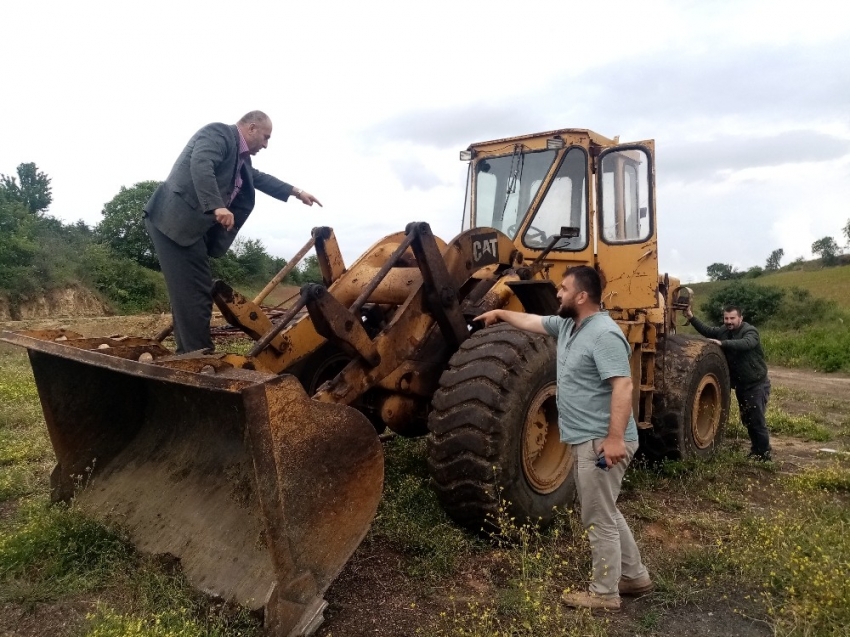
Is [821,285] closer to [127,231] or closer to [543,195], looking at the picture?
[543,195]

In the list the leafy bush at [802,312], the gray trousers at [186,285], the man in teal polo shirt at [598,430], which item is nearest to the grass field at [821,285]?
the leafy bush at [802,312]

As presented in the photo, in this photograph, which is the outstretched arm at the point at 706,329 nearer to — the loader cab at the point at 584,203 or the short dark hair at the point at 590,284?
the loader cab at the point at 584,203

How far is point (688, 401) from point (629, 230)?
165 centimetres

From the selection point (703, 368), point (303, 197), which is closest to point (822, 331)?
point (703, 368)

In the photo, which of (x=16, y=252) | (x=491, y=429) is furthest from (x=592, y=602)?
(x=16, y=252)

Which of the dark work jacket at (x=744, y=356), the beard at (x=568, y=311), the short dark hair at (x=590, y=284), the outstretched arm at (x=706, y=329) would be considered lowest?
the dark work jacket at (x=744, y=356)

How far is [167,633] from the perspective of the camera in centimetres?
280

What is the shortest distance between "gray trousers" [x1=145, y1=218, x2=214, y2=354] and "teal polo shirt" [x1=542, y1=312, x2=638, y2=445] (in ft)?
7.85

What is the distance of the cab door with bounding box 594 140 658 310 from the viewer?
6043 millimetres

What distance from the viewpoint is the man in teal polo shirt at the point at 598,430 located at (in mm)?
3342

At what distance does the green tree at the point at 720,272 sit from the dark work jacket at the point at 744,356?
4490 cm

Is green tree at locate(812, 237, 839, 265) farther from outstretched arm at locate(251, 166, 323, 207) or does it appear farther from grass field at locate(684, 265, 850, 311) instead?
outstretched arm at locate(251, 166, 323, 207)

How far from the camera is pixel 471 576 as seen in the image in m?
3.74

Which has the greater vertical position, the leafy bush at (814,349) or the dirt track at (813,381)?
the leafy bush at (814,349)
